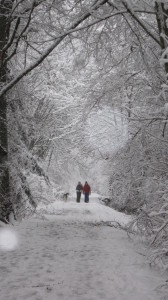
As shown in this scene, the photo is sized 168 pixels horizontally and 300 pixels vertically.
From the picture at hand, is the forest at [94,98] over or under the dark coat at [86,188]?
over

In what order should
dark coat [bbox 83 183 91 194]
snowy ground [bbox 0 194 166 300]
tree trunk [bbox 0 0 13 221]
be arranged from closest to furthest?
1. snowy ground [bbox 0 194 166 300]
2. tree trunk [bbox 0 0 13 221]
3. dark coat [bbox 83 183 91 194]

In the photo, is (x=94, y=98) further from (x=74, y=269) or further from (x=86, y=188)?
(x=86, y=188)

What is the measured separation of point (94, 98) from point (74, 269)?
4323 millimetres

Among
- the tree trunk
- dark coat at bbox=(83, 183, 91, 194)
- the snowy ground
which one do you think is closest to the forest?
the tree trunk

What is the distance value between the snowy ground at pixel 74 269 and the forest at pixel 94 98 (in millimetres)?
500

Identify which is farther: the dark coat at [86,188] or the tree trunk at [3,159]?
the dark coat at [86,188]

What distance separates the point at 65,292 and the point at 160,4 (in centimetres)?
439

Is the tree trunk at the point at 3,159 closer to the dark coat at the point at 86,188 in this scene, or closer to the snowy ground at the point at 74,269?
the snowy ground at the point at 74,269

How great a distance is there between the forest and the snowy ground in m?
0.50

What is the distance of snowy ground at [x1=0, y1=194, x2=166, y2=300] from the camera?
4.47m

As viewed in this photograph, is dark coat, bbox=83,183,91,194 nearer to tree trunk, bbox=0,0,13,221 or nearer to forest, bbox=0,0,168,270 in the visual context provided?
forest, bbox=0,0,168,270

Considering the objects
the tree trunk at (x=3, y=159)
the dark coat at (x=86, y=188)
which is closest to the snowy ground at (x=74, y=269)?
the tree trunk at (x=3, y=159)

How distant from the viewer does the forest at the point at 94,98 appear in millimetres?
5801

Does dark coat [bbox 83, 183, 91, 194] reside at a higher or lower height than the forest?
lower
